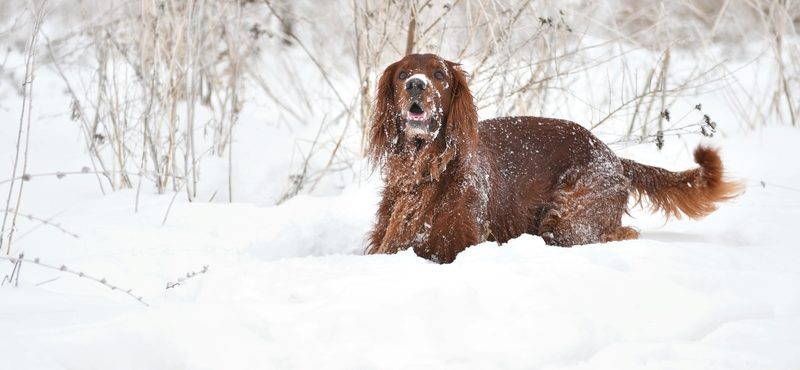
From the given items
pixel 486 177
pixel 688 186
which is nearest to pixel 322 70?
pixel 486 177

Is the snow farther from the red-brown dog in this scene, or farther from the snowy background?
the red-brown dog

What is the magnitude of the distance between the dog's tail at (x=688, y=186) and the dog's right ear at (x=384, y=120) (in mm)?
1283

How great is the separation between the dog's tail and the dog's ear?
1036 millimetres

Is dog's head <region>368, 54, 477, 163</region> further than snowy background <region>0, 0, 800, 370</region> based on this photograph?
Yes

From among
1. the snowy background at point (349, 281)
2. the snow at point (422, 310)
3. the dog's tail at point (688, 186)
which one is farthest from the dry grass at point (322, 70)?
the snow at point (422, 310)

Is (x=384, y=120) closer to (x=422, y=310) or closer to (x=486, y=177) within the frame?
(x=486, y=177)

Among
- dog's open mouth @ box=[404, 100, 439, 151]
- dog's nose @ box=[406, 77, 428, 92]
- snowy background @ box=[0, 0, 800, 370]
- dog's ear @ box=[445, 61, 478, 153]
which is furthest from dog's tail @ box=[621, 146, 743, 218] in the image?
dog's nose @ box=[406, 77, 428, 92]

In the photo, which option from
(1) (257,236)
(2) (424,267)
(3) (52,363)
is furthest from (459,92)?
(3) (52,363)

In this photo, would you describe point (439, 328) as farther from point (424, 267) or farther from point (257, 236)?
point (257, 236)

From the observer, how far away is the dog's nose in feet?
11.1

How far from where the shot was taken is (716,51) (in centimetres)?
1048

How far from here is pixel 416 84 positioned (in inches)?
133

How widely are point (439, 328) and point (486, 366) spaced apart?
227 millimetres

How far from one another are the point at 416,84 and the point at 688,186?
5.07ft
